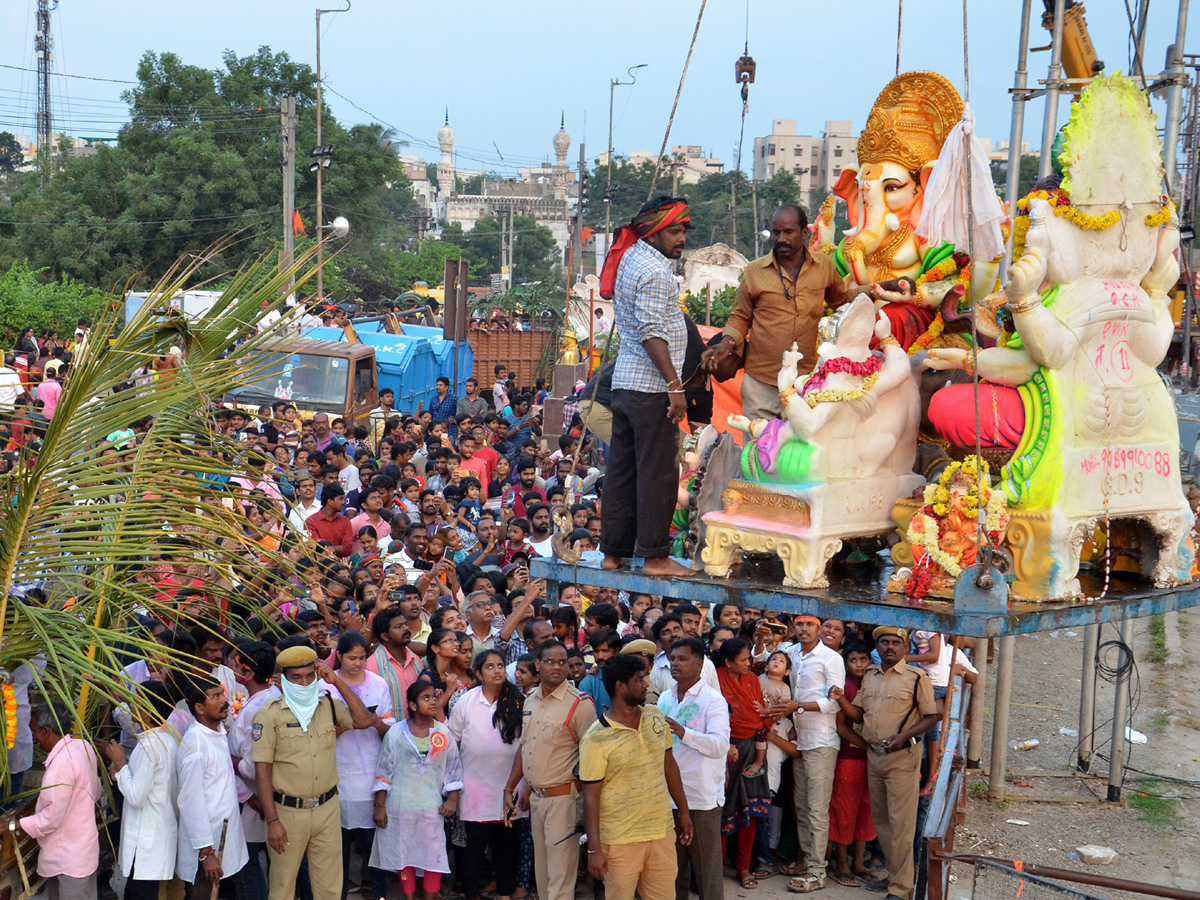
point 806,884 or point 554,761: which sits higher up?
point 554,761

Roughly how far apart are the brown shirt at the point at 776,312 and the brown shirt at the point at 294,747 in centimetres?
271

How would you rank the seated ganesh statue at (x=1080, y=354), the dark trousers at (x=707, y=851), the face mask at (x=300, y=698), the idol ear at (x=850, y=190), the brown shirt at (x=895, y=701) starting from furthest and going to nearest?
the brown shirt at (x=895, y=701), the dark trousers at (x=707, y=851), the face mask at (x=300, y=698), the idol ear at (x=850, y=190), the seated ganesh statue at (x=1080, y=354)

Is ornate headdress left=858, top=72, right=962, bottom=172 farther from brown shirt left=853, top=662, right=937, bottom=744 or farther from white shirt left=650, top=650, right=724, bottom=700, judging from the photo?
brown shirt left=853, top=662, right=937, bottom=744

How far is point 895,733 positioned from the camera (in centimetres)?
764

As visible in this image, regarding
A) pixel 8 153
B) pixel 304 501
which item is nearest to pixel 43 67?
pixel 8 153

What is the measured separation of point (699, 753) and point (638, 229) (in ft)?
9.69

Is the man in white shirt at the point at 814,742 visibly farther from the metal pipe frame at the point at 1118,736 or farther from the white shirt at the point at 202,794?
→ the white shirt at the point at 202,794

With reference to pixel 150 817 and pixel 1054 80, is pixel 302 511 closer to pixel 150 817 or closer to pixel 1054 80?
pixel 150 817

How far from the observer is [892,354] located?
18.2 ft

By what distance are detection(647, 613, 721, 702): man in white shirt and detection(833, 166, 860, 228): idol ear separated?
95.9 inches

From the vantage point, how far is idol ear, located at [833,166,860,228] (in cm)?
622

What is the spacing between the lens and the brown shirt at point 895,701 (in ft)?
24.9

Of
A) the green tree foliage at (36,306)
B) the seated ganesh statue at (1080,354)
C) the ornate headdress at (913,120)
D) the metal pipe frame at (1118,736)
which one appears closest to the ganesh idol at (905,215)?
the ornate headdress at (913,120)

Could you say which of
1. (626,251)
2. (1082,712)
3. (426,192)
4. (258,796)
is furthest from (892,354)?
(426,192)
